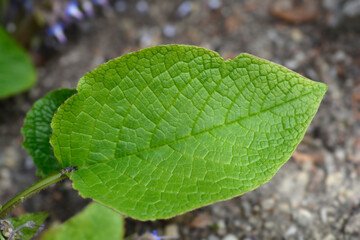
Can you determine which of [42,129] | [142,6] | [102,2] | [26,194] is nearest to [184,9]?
[142,6]

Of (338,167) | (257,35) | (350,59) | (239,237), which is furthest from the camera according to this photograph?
(257,35)

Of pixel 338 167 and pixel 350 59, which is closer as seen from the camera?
pixel 338 167

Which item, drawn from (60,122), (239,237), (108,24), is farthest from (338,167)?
(108,24)

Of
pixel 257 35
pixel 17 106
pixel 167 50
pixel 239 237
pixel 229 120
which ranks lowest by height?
pixel 239 237

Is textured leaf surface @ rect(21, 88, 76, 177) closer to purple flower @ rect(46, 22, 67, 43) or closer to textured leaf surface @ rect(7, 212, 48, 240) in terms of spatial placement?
textured leaf surface @ rect(7, 212, 48, 240)

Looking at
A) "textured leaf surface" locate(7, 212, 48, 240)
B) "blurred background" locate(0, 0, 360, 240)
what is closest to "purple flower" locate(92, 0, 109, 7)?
"blurred background" locate(0, 0, 360, 240)

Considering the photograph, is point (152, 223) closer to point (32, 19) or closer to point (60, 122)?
point (60, 122)
